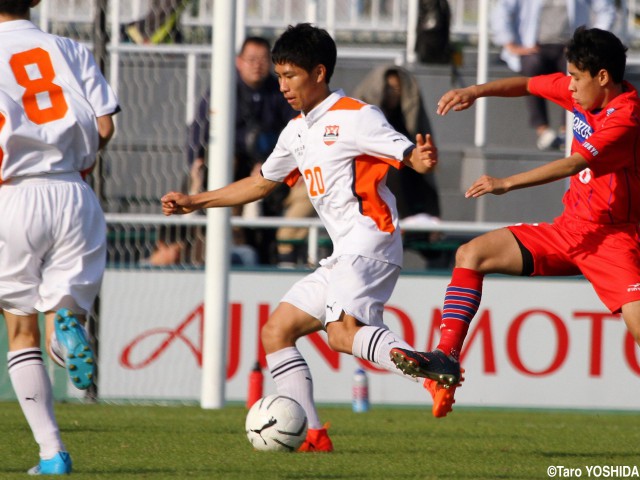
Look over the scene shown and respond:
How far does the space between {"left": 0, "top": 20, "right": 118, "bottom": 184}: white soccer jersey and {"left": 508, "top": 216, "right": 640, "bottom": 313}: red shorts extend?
232 cm

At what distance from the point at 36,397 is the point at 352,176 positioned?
1.91 m

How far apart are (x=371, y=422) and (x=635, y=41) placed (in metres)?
9.39

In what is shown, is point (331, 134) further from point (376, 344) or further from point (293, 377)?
point (293, 377)

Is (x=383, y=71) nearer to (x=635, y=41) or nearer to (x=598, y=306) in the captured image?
(x=598, y=306)

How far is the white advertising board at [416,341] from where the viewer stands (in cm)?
1009

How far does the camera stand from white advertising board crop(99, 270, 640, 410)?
33.1 feet

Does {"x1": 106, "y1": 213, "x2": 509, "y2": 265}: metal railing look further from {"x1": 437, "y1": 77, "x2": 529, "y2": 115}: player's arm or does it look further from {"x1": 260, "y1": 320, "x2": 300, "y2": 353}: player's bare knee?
{"x1": 260, "y1": 320, "x2": 300, "y2": 353}: player's bare knee

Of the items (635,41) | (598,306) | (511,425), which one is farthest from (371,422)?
(635,41)

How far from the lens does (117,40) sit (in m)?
11.3

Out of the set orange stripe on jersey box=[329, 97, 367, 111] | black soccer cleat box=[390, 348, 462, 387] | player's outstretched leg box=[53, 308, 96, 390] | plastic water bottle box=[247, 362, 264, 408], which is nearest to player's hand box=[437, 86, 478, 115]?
orange stripe on jersey box=[329, 97, 367, 111]

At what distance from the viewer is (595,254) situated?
649 cm

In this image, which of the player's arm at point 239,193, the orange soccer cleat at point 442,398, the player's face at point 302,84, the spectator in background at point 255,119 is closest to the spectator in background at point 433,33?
the spectator in background at point 255,119

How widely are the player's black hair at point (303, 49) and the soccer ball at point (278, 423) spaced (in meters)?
1.65

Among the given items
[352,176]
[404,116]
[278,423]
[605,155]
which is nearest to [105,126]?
[352,176]
